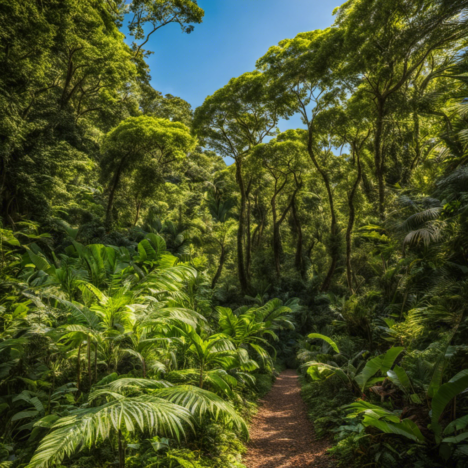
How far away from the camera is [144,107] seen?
78.6ft

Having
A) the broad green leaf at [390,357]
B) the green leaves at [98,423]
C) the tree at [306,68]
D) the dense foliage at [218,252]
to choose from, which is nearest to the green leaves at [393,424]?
the dense foliage at [218,252]

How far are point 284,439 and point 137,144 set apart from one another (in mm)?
12126

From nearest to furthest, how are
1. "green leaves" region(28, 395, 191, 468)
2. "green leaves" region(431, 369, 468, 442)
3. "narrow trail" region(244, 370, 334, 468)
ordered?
1. "green leaves" region(28, 395, 191, 468)
2. "green leaves" region(431, 369, 468, 442)
3. "narrow trail" region(244, 370, 334, 468)

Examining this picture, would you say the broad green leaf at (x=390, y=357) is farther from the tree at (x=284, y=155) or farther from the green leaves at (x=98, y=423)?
the tree at (x=284, y=155)

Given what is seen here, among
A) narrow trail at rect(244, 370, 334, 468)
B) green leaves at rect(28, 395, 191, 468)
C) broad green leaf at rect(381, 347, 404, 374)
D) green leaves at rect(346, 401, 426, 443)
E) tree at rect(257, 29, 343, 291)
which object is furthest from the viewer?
tree at rect(257, 29, 343, 291)

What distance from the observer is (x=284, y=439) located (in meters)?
4.48

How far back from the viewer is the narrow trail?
3.64 m

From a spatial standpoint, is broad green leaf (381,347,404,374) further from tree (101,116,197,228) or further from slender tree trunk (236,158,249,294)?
tree (101,116,197,228)

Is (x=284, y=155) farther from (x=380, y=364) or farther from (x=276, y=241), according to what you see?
(x=380, y=364)

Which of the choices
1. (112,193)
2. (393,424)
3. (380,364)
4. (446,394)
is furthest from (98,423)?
(112,193)

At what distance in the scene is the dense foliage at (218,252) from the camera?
304cm

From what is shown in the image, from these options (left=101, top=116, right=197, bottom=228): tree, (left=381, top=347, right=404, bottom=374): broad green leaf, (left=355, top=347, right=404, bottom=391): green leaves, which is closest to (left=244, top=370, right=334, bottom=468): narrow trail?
(left=355, top=347, right=404, bottom=391): green leaves

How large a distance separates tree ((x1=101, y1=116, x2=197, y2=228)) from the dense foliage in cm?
9

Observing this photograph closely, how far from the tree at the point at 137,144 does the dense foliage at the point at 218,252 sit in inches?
3.5
